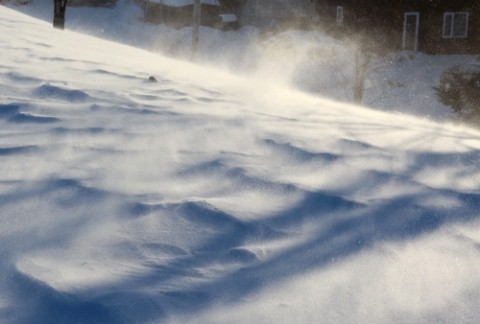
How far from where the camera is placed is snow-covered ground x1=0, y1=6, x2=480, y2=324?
143 centimetres

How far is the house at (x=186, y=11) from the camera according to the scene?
1196 inches

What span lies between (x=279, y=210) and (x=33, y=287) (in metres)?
0.94

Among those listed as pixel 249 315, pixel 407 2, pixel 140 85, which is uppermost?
pixel 407 2

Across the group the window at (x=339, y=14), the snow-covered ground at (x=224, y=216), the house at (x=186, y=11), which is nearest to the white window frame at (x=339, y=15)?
the window at (x=339, y=14)

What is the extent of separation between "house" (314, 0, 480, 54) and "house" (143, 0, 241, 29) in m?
7.71

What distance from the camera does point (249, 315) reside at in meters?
1.38

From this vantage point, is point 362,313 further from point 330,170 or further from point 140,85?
point 140,85

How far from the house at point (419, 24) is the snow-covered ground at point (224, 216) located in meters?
21.7

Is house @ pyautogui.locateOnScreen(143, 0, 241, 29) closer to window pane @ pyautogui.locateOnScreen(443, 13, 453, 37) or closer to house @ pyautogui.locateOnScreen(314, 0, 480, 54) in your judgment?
house @ pyautogui.locateOnScreen(314, 0, 480, 54)

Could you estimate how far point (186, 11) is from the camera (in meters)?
31.1

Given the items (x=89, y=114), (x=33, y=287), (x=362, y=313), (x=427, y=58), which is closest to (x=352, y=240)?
(x=362, y=313)

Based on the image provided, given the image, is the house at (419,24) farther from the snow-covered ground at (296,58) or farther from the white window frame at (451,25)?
the snow-covered ground at (296,58)

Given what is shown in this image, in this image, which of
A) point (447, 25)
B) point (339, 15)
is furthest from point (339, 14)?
point (447, 25)

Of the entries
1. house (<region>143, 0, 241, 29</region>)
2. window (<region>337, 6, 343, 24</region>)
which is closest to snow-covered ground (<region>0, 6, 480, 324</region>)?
window (<region>337, 6, 343, 24</region>)
